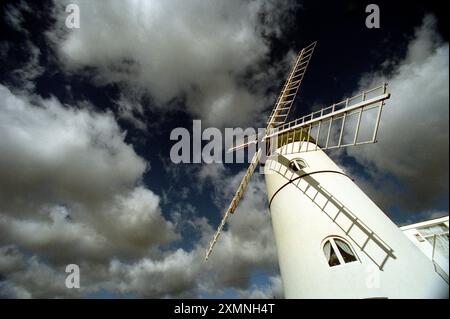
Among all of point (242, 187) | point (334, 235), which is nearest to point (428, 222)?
point (334, 235)

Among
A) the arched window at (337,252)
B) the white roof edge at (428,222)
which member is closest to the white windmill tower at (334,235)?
the arched window at (337,252)

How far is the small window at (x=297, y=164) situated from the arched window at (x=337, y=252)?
3188 millimetres

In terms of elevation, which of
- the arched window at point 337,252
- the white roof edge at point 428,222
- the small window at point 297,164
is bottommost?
the arched window at point 337,252

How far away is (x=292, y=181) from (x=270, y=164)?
1.96 meters

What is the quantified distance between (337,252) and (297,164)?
384 cm

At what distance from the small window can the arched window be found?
319 centimetres

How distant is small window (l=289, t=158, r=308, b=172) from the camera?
9865 mm

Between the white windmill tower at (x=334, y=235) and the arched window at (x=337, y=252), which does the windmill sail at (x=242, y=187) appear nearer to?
the white windmill tower at (x=334, y=235)

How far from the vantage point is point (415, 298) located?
6227mm

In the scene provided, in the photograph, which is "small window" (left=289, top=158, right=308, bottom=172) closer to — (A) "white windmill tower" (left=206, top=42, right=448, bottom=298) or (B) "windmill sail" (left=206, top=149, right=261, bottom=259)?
(A) "white windmill tower" (left=206, top=42, right=448, bottom=298)

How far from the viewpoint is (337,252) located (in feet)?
23.9

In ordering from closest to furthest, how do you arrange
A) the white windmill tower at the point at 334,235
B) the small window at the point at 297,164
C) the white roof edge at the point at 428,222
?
the white windmill tower at the point at 334,235 → the white roof edge at the point at 428,222 → the small window at the point at 297,164

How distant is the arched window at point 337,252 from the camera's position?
7113 millimetres
